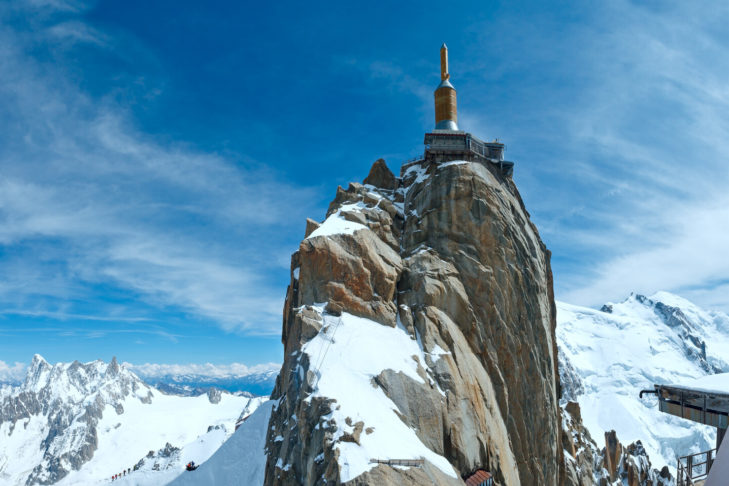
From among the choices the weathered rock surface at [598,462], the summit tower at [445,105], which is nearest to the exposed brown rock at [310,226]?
the summit tower at [445,105]

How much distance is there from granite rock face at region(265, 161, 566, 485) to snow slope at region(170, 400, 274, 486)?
386 cm

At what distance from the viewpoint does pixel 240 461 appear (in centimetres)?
4806

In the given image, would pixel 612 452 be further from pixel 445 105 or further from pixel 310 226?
pixel 310 226

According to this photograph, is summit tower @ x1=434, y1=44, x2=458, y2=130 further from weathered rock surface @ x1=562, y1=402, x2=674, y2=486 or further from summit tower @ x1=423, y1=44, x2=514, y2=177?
weathered rock surface @ x1=562, y1=402, x2=674, y2=486

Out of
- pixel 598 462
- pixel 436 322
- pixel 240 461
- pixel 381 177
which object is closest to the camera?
pixel 436 322

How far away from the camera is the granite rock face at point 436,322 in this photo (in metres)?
33.9

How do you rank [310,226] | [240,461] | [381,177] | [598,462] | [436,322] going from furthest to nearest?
[598,462], [381,177], [310,226], [240,461], [436,322]

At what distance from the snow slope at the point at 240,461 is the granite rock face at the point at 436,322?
3864 mm

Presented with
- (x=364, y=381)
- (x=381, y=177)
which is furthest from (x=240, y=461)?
(x=381, y=177)

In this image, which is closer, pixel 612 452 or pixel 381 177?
pixel 381 177

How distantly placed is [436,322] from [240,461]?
25.1 metres

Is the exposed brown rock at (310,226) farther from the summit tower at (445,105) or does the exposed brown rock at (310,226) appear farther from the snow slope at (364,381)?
the summit tower at (445,105)

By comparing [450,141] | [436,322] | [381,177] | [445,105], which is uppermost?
[445,105]

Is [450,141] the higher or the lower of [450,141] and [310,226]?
the higher
